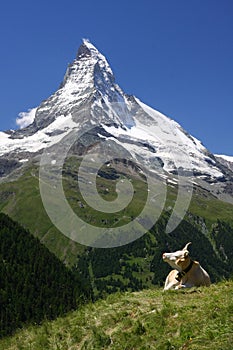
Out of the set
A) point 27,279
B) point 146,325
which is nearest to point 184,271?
point 146,325

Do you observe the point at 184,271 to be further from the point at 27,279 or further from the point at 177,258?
the point at 27,279

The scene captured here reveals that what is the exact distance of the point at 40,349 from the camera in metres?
14.0

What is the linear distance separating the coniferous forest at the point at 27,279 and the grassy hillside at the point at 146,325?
2283 inches

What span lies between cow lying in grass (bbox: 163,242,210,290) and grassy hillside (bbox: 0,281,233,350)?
3.31 ft

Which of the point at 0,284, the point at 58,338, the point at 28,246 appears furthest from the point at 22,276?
the point at 58,338

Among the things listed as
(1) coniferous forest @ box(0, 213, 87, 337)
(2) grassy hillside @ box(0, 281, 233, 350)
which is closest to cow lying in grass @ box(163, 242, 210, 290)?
(2) grassy hillside @ box(0, 281, 233, 350)

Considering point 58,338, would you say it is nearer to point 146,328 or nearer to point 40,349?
point 40,349

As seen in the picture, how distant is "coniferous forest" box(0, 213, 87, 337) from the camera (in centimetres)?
7875

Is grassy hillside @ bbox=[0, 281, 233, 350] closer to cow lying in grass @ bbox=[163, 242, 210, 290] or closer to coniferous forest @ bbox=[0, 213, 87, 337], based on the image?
cow lying in grass @ bbox=[163, 242, 210, 290]

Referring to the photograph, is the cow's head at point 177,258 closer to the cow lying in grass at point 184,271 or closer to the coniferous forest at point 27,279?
the cow lying in grass at point 184,271

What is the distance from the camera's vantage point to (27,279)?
Result: 8812 centimetres

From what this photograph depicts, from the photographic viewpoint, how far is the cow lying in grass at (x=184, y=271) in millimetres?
16984

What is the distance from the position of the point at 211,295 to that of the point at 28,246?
92545 millimetres

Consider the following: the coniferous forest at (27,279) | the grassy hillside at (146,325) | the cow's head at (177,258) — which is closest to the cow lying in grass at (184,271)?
the cow's head at (177,258)
